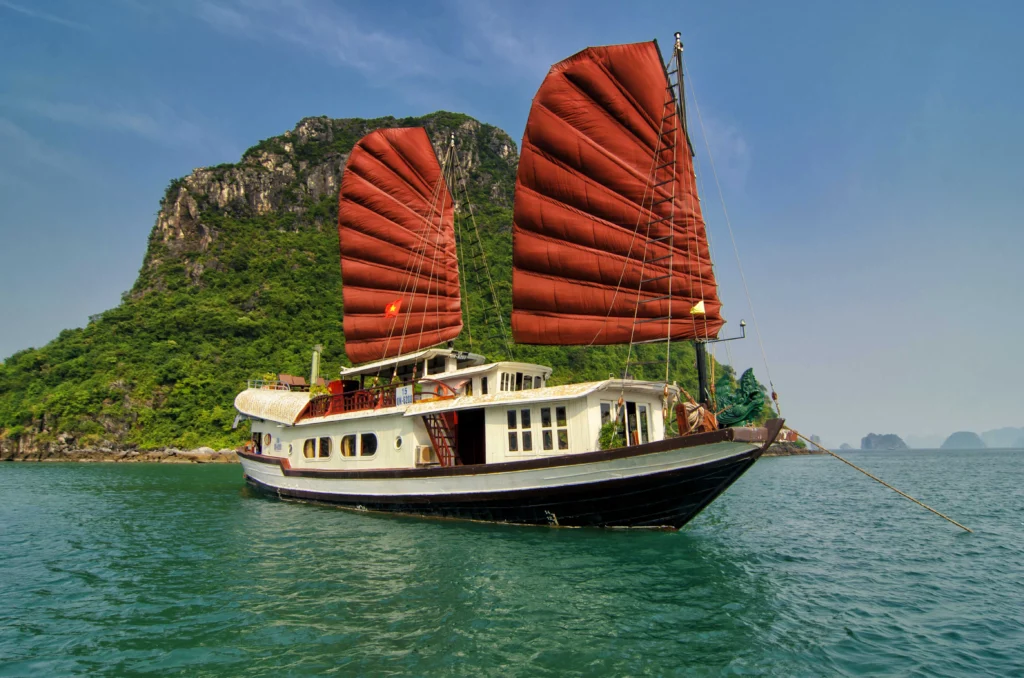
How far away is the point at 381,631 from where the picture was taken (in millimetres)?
6453

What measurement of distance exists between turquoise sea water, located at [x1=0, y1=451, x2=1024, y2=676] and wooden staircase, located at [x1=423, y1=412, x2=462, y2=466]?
1.96 metres

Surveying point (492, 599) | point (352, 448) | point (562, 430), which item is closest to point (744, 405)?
point (562, 430)

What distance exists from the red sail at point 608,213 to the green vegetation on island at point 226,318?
69.5 ft

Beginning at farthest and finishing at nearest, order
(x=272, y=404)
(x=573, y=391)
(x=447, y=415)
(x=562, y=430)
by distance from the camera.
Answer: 1. (x=272, y=404)
2. (x=447, y=415)
3. (x=562, y=430)
4. (x=573, y=391)

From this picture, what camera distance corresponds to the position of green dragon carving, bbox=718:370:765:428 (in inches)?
429

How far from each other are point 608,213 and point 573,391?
626 cm

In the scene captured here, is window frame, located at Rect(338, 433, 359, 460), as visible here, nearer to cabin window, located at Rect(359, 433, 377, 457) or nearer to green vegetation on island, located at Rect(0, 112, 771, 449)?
cabin window, located at Rect(359, 433, 377, 457)

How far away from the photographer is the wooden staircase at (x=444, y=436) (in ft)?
47.7

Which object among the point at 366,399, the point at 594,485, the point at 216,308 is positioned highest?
the point at 216,308

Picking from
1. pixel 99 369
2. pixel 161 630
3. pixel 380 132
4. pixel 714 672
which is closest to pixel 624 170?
pixel 380 132

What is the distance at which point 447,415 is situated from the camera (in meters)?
15.3

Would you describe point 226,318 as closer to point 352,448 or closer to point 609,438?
point 352,448

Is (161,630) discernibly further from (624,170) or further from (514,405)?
(624,170)

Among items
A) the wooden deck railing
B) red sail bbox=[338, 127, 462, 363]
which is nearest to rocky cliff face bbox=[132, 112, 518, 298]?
red sail bbox=[338, 127, 462, 363]
